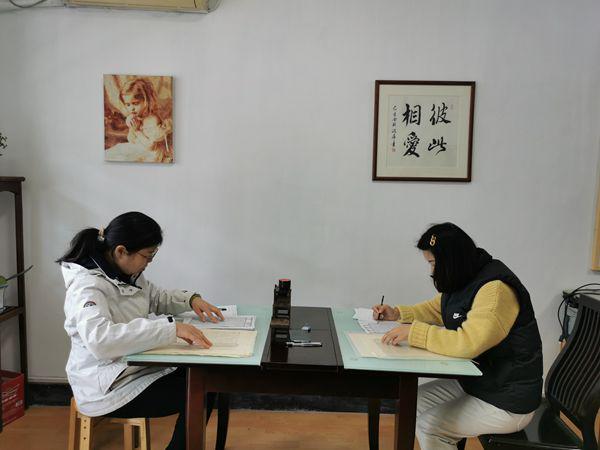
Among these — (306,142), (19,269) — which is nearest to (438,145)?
(306,142)

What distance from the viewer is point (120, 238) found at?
5.23 ft

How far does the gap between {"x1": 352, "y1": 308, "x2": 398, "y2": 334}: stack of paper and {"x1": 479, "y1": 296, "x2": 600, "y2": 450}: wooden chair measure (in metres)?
0.48

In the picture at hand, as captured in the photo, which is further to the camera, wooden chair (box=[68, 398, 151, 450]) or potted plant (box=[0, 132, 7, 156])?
potted plant (box=[0, 132, 7, 156])

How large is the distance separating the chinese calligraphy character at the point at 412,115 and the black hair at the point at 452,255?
1.00 metres

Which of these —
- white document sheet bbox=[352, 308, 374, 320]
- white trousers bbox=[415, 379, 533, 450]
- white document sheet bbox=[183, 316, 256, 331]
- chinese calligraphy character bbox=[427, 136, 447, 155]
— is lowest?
white trousers bbox=[415, 379, 533, 450]

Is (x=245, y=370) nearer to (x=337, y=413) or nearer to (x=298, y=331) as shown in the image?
(x=298, y=331)

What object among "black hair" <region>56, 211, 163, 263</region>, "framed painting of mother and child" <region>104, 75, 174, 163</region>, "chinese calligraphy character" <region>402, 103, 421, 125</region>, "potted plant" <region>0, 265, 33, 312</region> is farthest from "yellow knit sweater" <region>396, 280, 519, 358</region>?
"potted plant" <region>0, 265, 33, 312</region>

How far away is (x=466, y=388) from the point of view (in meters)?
1.68

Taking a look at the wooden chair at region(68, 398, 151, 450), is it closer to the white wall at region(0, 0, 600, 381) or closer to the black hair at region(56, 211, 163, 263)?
the black hair at region(56, 211, 163, 263)

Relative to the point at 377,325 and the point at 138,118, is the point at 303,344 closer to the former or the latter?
the point at 377,325

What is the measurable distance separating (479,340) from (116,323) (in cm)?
117

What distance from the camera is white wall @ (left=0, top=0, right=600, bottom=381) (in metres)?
2.47

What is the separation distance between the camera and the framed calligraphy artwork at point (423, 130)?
2.47 m

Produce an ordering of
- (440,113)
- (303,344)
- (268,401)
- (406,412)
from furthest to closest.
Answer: (268,401)
(440,113)
(303,344)
(406,412)
